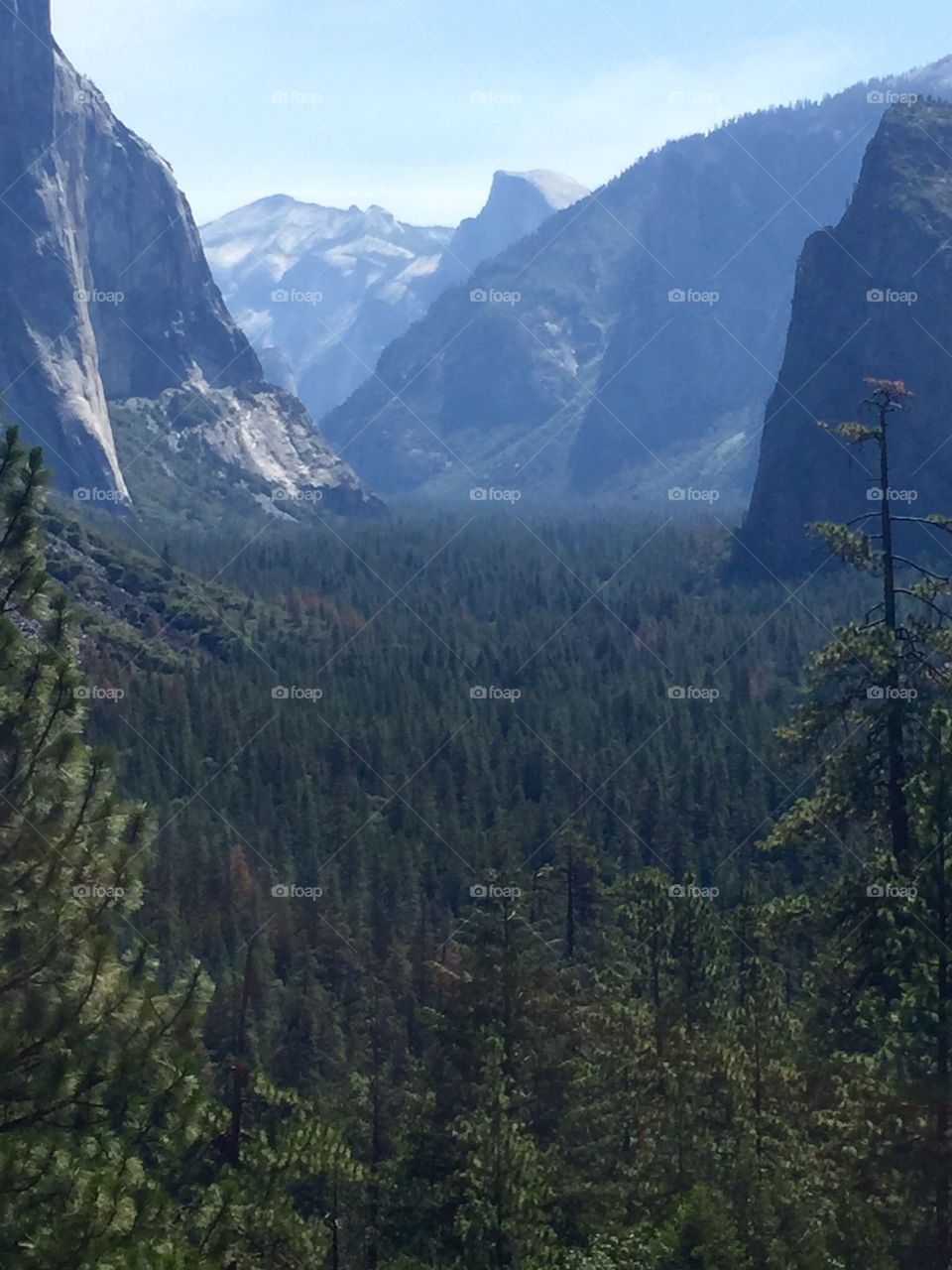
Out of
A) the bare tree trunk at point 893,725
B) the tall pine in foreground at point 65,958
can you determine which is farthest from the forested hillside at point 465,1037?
the bare tree trunk at point 893,725

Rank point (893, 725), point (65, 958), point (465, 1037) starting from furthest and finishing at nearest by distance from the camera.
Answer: point (465, 1037), point (893, 725), point (65, 958)

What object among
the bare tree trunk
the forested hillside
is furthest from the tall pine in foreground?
the bare tree trunk

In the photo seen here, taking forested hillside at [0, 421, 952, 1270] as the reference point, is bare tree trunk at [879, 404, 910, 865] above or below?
above

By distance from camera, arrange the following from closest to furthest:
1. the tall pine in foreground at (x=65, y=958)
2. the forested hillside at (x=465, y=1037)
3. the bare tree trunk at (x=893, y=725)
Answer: the tall pine in foreground at (x=65, y=958) < the forested hillside at (x=465, y=1037) < the bare tree trunk at (x=893, y=725)

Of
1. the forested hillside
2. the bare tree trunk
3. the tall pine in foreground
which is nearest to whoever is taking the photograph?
the tall pine in foreground

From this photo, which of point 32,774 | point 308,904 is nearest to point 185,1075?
point 32,774

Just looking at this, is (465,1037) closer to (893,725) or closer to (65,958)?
(893,725)

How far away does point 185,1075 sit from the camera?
726 inches

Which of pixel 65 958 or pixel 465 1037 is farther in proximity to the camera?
pixel 465 1037

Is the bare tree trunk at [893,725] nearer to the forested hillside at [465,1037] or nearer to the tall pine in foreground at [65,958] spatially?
the forested hillside at [465,1037]

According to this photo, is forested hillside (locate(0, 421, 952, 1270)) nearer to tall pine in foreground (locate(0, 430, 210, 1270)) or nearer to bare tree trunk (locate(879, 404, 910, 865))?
tall pine in foreground (locate(0, 430, 210, 1270))

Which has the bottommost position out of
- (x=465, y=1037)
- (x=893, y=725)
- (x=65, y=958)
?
(x=465, y=1037)

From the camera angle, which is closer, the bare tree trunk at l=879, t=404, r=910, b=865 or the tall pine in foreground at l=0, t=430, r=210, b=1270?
the tall pine in foreground at l=0, t=430, r=210, b=1270

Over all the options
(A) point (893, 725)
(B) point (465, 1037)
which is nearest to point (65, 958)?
(A) point (893, 725)
